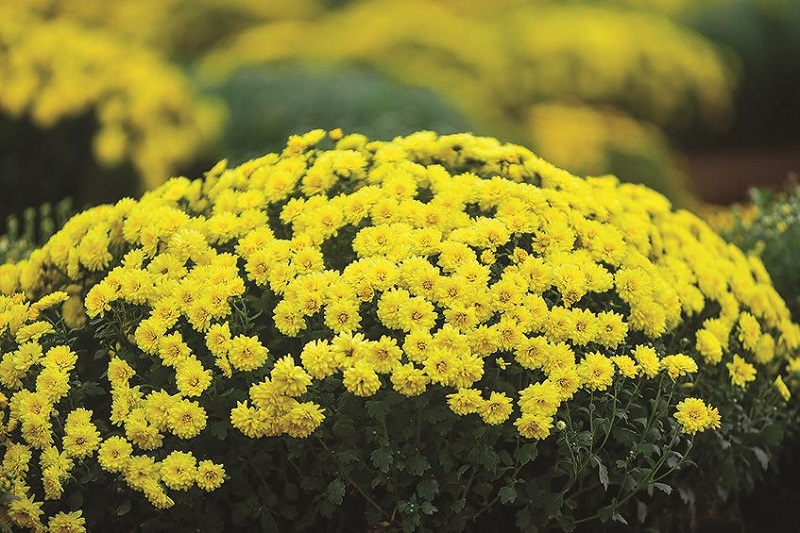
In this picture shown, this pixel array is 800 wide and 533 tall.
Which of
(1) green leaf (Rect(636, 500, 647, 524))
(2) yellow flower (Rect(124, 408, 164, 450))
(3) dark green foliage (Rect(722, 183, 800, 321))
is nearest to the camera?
(2) yellow flower (Rect(124, 408, 164, 450))

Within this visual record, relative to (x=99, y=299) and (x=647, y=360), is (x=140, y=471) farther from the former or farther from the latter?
(x=647, y=360)

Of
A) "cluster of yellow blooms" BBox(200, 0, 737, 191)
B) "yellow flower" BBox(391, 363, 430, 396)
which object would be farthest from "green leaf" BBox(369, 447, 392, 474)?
"cluster of yellow blooms" BBox(200, 0, 737, 191)

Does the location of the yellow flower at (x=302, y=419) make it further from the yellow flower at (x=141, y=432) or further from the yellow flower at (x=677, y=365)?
the yellow flower at (x=677, y=365)

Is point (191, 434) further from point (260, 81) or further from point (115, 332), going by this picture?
point (260, 81)

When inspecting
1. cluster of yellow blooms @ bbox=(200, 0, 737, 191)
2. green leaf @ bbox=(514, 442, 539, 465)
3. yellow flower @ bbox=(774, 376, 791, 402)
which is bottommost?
cluster of yellow blooms @ bbox=(200, 0, 737, 191)

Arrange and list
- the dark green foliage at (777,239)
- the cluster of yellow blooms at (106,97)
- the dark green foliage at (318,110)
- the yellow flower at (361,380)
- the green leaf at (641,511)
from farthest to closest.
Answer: the dark green foliage at (318,110) < the cluster of yellow blooms at (106,97) < the dark green foliage at (777,239) < the green leaf at (641,511) < the yellow flower at (361,380)

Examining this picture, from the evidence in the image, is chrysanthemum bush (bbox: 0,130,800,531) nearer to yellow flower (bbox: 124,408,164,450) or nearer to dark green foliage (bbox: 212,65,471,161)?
yellow flower (bbox: 124,408,164,450)

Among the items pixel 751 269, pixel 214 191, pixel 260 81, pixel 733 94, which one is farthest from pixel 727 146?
pixel 214 191

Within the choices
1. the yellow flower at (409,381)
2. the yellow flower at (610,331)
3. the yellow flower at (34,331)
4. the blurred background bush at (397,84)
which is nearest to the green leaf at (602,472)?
the yellow flower at (610,331)
